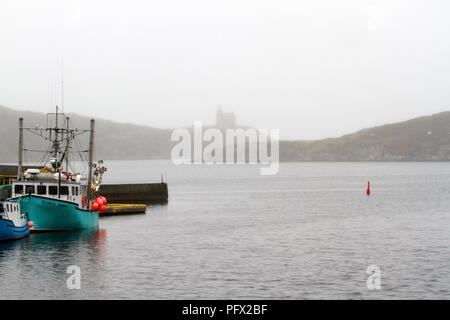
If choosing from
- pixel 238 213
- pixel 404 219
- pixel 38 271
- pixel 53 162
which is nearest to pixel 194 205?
pixel 238 213

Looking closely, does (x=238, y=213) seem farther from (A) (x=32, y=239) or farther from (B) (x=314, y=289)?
(B) (x=314, y=289)

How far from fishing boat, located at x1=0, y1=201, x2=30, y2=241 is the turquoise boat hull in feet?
2.91

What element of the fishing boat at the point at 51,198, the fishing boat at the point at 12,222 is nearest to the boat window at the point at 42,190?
the fishing boat at the point at 51,198

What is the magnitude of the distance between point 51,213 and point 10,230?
4.58m

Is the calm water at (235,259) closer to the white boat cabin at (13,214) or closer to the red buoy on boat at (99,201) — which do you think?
the white boat cabin at (13,214)

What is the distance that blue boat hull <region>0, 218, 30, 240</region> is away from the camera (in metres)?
43.3

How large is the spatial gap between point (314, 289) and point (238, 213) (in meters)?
46.9

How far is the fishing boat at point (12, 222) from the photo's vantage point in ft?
143

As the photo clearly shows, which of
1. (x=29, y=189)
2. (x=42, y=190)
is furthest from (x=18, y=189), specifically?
(x=42, y=190)

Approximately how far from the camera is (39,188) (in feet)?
155

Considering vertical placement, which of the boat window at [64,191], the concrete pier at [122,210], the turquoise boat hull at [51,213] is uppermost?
the boat window at [64,191]

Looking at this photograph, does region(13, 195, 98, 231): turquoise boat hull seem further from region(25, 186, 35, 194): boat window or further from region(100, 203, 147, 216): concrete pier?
region(100, 203, 147, 216): concrete pier

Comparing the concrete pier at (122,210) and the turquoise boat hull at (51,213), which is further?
the concrete pier at (122,210)

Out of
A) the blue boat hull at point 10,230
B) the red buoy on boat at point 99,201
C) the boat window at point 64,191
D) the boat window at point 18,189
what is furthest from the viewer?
the red buoy on boat at point 99,201
